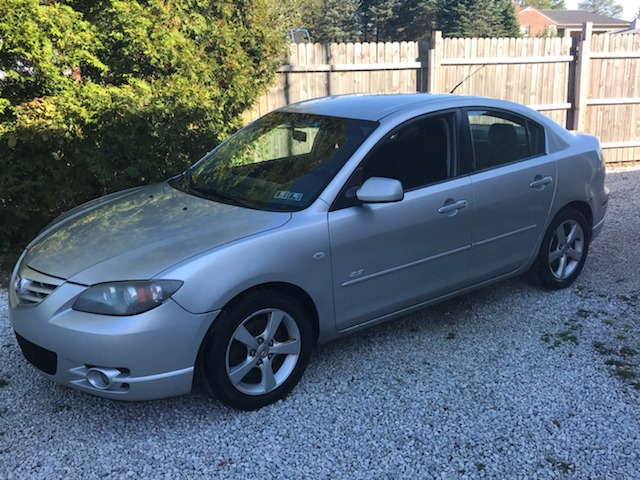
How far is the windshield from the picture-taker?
3.45 meters

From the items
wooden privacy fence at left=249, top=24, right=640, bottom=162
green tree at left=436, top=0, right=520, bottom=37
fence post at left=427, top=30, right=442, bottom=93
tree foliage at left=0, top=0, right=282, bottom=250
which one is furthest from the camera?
green tree at left=436, top=0, right=520, bottom=37

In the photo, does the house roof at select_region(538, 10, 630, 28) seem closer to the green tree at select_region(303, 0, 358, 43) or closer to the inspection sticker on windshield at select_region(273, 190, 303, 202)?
the green tree at select_region(303, 0, 358, 43)

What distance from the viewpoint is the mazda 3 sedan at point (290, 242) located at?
2.83 meters

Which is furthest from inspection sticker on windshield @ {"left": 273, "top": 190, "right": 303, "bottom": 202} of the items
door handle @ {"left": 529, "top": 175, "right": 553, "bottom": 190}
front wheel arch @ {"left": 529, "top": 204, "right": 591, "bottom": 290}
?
front wheel arch @ {"left": 529, "top": 204, "right": 591, "bottom": 290}

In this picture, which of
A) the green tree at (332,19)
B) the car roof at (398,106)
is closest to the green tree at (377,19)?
the green tree at (332,19)

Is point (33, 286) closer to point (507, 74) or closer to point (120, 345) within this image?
point (120, 345)

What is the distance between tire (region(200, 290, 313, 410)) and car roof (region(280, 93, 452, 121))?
Answer: 1.42 m

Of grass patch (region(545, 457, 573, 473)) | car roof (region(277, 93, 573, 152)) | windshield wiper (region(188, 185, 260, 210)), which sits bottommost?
grass patch (region(545, 457, 573, 473))

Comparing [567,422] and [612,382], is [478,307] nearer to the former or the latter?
[612,382]

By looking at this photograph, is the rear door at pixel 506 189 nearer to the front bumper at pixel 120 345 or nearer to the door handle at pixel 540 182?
the door handle at pixel 540 182

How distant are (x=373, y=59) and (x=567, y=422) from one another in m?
7.21

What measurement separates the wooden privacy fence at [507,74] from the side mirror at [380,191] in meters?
5.58

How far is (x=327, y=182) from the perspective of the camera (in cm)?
339

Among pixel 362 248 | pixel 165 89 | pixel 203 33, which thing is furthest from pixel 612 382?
pixel 203 33
